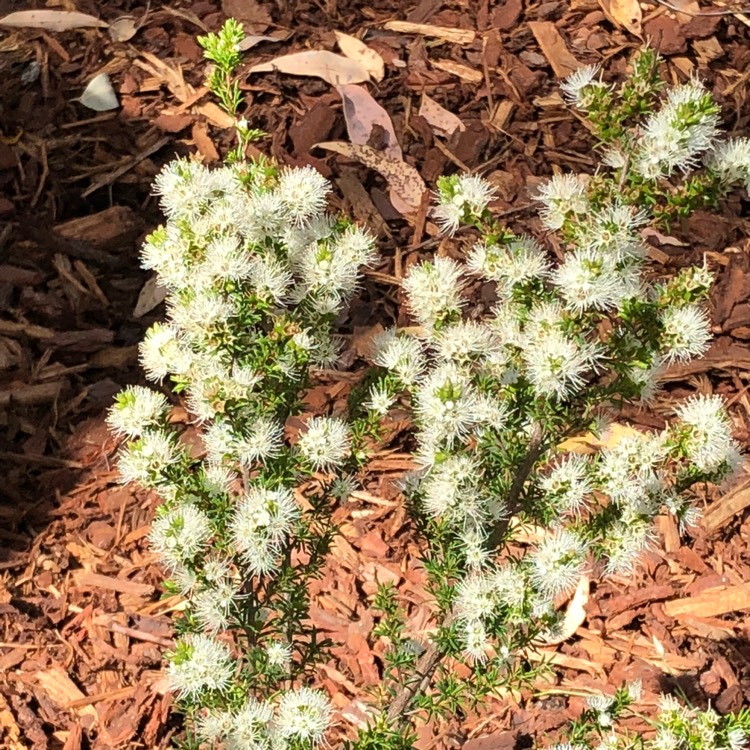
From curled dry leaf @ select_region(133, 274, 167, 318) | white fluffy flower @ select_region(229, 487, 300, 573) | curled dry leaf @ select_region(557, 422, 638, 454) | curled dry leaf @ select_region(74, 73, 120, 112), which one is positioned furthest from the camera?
curled dry leaf @ select_region(74, 73, 120, 112)

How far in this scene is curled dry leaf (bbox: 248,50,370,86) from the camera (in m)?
3.90

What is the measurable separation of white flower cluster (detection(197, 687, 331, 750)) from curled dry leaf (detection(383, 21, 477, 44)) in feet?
9.65

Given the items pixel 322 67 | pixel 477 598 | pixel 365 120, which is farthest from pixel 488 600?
pixel 322 67

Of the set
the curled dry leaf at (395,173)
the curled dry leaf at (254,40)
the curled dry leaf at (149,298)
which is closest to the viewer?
the curled dry leaf at (149,298)

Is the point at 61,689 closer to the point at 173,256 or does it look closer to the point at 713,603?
the point at 173,256

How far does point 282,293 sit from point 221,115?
99.5 inches

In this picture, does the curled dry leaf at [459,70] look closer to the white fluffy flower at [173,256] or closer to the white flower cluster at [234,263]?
the white flower cluster at [234,263]

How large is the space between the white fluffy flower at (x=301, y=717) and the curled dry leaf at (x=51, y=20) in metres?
3.19

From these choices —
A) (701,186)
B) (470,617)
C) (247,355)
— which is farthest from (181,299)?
(701,186)

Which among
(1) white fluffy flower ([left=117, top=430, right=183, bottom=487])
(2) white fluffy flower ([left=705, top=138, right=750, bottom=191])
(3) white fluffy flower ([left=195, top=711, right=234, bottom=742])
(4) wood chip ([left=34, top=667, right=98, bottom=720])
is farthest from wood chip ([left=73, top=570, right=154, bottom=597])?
(2) white fluffy flower ([left=705, top=138, right=750, bottom=191])

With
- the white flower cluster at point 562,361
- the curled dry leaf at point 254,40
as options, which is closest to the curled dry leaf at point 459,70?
the curled dry leaf at point 254,40

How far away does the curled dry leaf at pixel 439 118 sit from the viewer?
12.4 feet

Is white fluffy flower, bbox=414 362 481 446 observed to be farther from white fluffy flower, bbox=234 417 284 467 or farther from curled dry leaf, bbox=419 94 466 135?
curled dry leaf, bbox=419 94 466 135

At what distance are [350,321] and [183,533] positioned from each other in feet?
6.18
